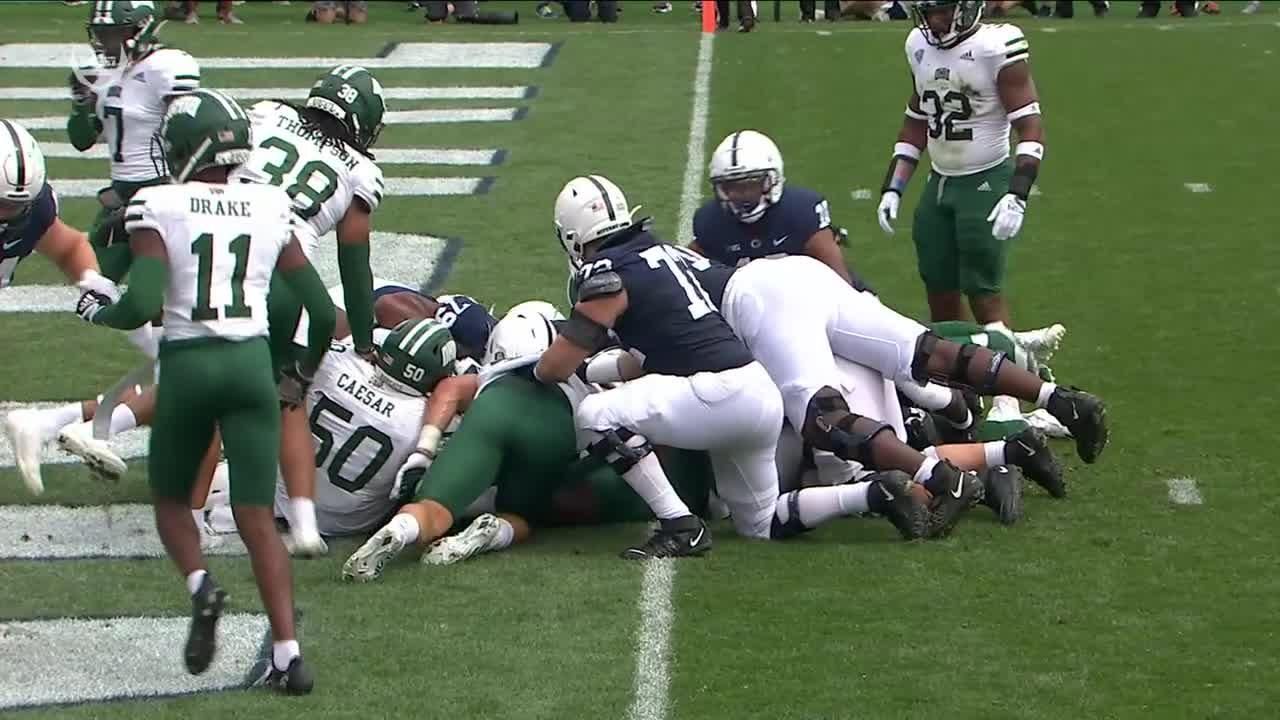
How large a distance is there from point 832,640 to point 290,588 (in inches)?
58.0

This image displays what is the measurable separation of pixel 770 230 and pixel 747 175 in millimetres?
271

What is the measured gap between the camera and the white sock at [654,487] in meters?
6.11

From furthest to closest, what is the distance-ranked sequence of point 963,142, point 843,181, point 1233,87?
point 1233,87 → point 843,181 → point 963,142

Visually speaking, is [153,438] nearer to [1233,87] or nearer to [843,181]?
[843,181]

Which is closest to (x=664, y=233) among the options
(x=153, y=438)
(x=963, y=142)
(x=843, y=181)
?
(x=843, y=181)

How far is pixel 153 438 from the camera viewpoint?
509 cm

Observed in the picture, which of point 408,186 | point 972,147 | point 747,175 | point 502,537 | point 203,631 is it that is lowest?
point 408,186

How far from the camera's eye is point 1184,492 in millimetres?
6809

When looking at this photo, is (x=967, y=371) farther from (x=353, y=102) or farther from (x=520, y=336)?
(x=353, y=102)

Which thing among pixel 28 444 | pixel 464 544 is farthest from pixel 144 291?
pixel 28 444

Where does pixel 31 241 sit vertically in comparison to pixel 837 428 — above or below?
above

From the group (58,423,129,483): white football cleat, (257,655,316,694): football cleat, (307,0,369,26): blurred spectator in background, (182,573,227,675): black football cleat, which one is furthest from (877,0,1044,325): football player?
(307,0,369,26): blurred spectator in background

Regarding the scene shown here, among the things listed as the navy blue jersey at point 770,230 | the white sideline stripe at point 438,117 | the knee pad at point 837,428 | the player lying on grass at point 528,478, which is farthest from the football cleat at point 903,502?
the white sideline stripe at point 438,117

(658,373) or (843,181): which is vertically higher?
(658,373)
